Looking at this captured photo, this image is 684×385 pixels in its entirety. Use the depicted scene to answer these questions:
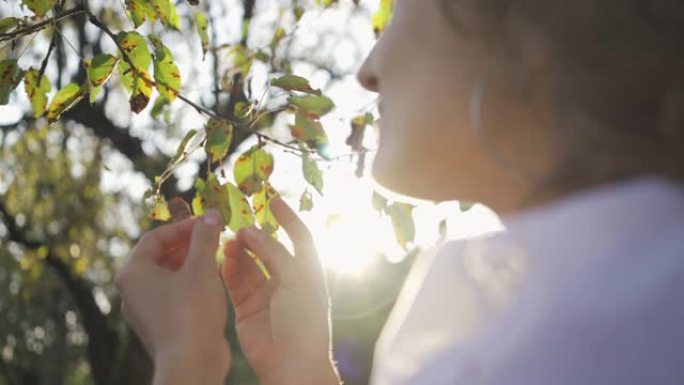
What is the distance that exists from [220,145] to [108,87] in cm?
916

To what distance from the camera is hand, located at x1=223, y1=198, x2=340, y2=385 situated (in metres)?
1.48

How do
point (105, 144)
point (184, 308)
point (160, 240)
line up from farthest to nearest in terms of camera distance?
point (105, 144) < point (160, 240) < point (184, 308)

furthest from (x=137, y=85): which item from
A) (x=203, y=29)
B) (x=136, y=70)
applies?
(x=203, y=29)

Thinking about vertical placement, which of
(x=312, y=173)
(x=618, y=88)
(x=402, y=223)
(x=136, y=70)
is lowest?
(x=402, y=223)

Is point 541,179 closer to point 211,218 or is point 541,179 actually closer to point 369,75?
point 369,75

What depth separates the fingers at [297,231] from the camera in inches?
60.1

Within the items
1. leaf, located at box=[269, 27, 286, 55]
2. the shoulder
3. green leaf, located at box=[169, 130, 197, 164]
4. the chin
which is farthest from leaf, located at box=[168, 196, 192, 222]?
leaf, located at box=[269, 27, 286, 55]

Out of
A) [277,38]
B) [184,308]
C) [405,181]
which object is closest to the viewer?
[405,181]

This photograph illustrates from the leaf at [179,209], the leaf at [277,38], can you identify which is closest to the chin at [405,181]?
the leaf at [179,209]

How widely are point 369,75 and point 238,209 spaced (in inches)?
30.4

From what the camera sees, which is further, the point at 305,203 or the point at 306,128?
the point at 305,203

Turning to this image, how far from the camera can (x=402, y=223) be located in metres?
2.29

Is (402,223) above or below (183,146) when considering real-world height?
below

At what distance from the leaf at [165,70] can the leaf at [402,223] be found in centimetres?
57
